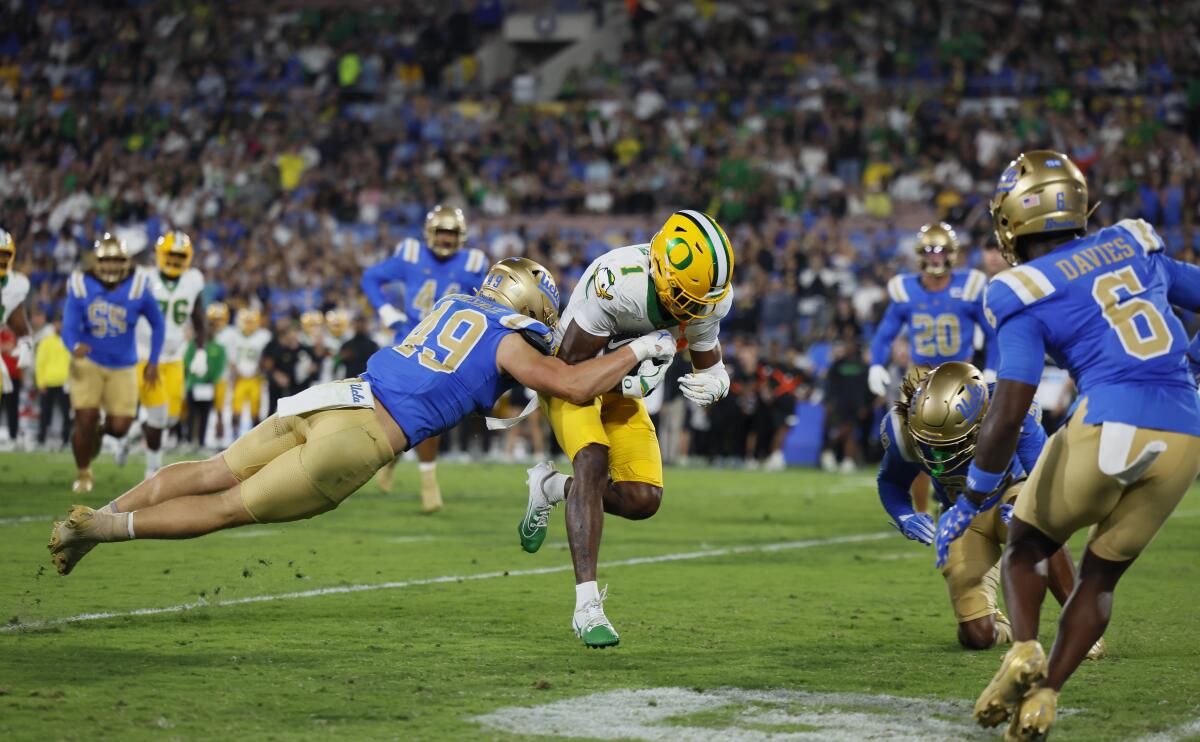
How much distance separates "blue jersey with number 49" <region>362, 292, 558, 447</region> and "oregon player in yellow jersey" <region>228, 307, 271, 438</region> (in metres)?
15.2

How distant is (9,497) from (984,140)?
15984mm

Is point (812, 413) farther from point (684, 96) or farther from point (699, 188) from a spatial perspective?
point (684, 96)

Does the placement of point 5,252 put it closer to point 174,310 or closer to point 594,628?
point 174,310

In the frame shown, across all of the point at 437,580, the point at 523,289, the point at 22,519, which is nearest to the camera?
the point at 523,289

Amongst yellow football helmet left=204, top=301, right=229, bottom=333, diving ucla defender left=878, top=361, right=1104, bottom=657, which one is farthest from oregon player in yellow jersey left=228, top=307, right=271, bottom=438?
diving ucla defender left=878, top=361, right=1104, bottom=657

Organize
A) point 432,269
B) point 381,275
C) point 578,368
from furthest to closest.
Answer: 1. point 381,275
2. point 432,269
3. point 578,368

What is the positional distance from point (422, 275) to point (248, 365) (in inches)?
365

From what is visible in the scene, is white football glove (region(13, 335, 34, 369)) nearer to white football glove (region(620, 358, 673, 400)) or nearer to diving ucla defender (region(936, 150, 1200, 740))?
white football glove (region(620, 358, 673, 400))

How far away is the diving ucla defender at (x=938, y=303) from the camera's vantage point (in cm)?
1117

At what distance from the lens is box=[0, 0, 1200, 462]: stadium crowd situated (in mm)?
21562

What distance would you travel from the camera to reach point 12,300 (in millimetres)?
11984

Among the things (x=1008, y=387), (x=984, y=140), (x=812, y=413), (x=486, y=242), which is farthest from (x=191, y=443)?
(x=1008, y=387)

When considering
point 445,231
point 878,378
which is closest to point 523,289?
point 878,378

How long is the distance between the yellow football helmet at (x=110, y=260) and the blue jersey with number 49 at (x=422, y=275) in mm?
2058
